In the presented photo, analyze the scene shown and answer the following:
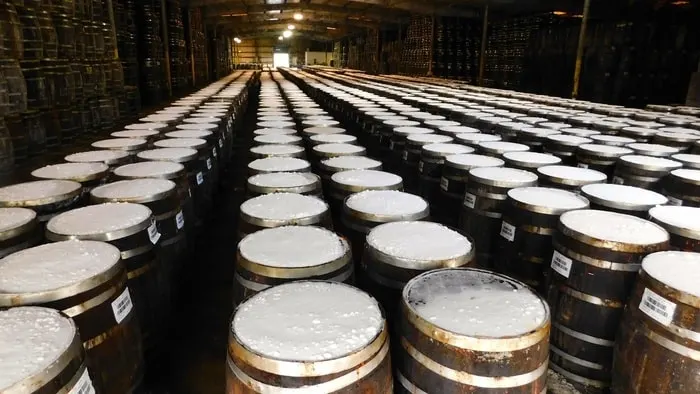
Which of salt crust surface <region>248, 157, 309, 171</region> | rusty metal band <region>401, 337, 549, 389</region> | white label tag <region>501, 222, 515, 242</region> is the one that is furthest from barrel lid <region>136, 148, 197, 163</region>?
rusty metal band <region>401, 337, 549, 389</region>

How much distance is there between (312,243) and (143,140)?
10.6 feet

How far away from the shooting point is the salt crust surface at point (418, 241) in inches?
80.4

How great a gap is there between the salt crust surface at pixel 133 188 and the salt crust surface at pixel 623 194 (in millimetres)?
2895

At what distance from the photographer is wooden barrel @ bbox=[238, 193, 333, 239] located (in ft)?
8.07

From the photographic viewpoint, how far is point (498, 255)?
300cm

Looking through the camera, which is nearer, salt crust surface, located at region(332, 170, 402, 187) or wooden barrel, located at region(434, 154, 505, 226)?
salt crust surface, located at region(332, 170, 402, 187)

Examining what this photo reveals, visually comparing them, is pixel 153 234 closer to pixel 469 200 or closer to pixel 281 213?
pixel 281 213

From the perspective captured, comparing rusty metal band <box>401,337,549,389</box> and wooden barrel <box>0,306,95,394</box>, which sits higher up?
wooden barrel <box>0,306,95,394</box>

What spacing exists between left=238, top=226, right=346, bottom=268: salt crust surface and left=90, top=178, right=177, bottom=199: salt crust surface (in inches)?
40.8

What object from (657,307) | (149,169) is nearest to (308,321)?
(657,307)

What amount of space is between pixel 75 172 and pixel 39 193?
0.53 m

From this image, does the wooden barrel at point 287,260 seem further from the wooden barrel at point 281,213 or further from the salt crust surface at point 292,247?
the wooden barrel at point 281,213

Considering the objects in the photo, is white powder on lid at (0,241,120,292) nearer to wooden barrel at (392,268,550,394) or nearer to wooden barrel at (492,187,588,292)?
wooden barrel at (392,268,550,394)

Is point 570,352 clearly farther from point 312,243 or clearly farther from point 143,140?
point 143,140
